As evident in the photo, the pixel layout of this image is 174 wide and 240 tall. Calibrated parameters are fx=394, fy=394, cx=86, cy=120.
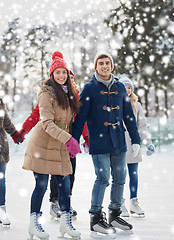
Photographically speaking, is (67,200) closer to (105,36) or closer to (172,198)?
(172,198)

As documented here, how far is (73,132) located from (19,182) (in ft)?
15.1

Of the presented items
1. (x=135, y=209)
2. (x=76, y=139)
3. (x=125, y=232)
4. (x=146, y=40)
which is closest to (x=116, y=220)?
(x=125, y=232)

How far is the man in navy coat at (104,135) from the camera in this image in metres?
3.81

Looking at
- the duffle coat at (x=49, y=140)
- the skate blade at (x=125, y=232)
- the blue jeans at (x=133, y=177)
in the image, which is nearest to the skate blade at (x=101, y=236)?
the skate blade at (x=125, y=232)

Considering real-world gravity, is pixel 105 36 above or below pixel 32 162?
above

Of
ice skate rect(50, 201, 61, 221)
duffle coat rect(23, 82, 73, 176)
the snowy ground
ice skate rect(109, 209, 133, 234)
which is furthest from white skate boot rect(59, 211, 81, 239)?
ice skate rect(50, 201, 61, 221)

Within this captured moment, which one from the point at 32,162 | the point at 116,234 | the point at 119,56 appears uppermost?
the point at 119,56

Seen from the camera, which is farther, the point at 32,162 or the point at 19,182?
the point at 19,182

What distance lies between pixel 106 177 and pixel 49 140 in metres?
0.68

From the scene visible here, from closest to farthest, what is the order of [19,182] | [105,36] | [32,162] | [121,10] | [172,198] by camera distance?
[32,162] < [172,198] < [19,182] < [121,10] < [105,36]

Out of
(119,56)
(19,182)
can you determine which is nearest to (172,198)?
(19,182)

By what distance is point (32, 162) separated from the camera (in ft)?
11.6

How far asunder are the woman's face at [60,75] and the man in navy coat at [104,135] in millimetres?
241

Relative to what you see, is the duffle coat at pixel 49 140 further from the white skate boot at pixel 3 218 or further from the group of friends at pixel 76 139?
the white skate boot at pixel 3 218
